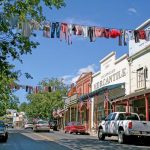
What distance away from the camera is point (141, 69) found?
132ft

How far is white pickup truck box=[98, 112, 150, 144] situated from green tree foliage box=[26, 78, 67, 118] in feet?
175

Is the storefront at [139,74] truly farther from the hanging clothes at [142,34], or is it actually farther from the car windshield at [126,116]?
the car windshield at [126,116]

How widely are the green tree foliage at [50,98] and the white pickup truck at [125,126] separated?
175 ft

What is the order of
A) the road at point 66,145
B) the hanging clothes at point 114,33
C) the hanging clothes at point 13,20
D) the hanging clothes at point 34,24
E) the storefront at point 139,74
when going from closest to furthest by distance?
the road at point 66,145 < the hanging clothes at point 13,20 < the hanging clothes at point 34,24 < the hanging clothes at point 114,33 < the storefront at point 139,74

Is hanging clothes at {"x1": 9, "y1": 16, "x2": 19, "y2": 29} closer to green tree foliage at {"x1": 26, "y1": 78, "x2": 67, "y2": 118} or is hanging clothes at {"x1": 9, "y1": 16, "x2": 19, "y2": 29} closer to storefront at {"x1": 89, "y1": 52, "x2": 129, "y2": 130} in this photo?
storefront at {"x1": 89, "y1": 52, "x2": 129, "y2": 130}

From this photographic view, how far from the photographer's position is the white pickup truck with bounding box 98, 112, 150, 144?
26.5 m

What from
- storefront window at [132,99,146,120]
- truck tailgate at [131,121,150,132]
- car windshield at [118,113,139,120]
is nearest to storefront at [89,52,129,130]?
storefront window at [132,99,146,120]

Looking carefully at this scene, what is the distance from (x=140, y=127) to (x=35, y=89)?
106 feet

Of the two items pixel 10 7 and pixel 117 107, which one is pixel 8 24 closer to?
pixel 10 7

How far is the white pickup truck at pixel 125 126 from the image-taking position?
1045 inches

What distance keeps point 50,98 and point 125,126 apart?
189ft

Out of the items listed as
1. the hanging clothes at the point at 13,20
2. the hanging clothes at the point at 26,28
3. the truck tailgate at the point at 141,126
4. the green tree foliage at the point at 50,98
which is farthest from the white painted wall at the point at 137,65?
the green tree foliage at the point at 50,98

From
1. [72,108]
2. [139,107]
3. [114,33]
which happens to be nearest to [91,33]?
[114,33]

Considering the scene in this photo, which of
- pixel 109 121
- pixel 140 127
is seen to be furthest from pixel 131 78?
pixel 140 127
